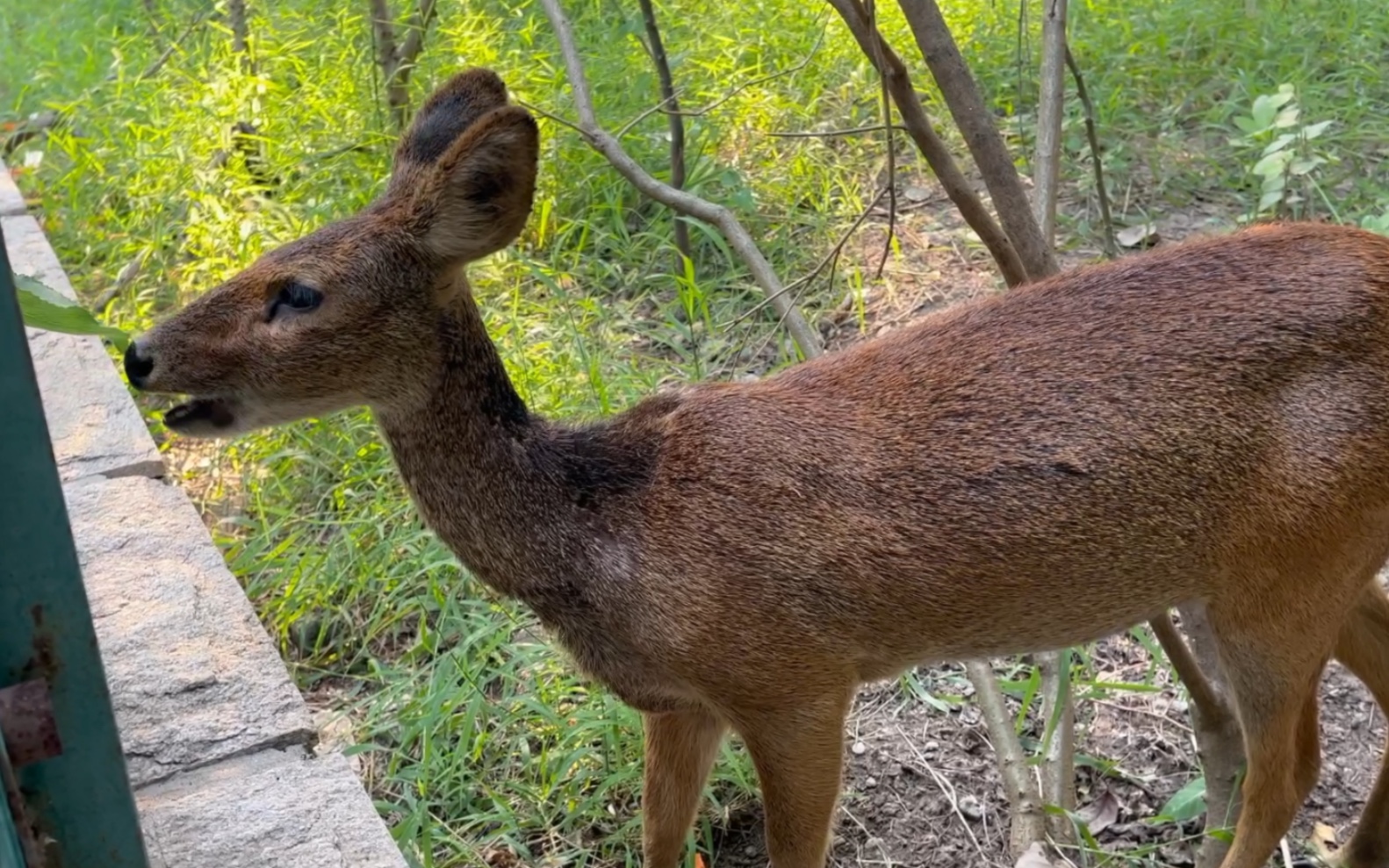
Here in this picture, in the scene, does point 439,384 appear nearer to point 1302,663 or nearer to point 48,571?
point 48,571

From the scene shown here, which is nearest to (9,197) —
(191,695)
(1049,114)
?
(191,695)

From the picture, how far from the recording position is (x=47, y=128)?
7770 millimetres

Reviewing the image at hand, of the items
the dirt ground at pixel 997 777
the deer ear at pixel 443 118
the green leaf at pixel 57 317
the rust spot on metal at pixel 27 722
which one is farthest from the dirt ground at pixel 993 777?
the green leaf at pixel 57 317

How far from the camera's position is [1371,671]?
3.26 metres

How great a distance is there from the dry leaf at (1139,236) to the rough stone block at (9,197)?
15.1 feet

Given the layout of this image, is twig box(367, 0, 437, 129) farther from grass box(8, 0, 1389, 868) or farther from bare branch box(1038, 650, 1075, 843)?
bare branch box(1038, 650, 1075, 843)

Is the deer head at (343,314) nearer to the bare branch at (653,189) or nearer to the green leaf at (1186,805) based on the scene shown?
the bare branch at (653,189)

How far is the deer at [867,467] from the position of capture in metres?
2.69

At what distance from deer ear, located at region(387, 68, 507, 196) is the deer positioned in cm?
1

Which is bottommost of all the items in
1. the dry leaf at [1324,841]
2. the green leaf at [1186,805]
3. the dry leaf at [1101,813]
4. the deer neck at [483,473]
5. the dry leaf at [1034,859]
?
the dry leaf at [1324,841]

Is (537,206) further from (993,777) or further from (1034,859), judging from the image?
(1034,859)

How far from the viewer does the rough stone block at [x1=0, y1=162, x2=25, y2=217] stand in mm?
6664

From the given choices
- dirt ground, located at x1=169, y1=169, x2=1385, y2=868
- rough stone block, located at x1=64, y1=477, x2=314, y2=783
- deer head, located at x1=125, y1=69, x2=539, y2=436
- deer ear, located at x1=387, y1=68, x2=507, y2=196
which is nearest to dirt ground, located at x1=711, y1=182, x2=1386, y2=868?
dirt ground, located at x1=169, y1=169, x2=1385, y2=868

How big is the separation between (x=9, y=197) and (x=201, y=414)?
15.9 feet
